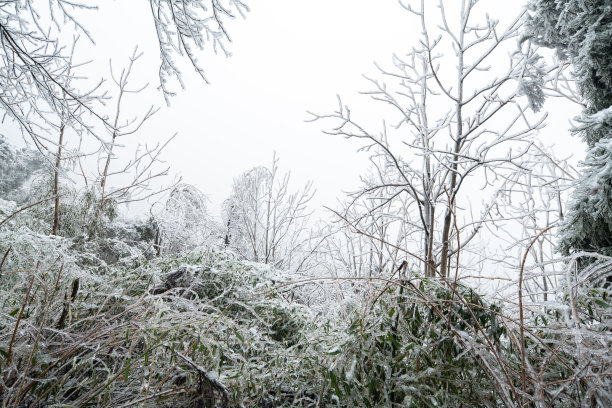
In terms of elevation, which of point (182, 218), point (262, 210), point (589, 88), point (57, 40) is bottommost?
point (182, 218)

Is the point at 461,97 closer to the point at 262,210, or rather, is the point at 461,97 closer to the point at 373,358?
the point at 373,358

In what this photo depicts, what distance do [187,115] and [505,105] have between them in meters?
96.6

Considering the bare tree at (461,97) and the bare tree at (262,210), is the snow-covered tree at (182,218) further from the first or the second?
A: the bare tree at (262,210)

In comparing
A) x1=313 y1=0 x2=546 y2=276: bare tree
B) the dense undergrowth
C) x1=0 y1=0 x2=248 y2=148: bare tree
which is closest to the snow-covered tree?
x1=0 y1=0 x2=248 y2=148: bare tree

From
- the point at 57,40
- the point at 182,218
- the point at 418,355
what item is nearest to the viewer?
the point at 418,355

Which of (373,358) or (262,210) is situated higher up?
(262,210)

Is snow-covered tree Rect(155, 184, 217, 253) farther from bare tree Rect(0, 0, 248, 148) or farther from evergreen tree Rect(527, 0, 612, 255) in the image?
evergreen tree Rect(527, 0, 612, 255)

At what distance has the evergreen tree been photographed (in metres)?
2.03

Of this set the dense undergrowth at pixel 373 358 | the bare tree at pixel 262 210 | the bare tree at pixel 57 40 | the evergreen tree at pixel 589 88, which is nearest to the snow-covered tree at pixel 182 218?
the bare tree at pixel 57 40

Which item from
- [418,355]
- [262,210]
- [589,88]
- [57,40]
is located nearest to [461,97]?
[589,88]

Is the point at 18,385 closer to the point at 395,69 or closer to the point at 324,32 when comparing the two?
the point at 395,69

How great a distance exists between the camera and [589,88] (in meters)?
2.86

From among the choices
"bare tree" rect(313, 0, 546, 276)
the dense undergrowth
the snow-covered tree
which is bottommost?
the dense undergrowth

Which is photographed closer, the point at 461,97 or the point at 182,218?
the point at 461,97
